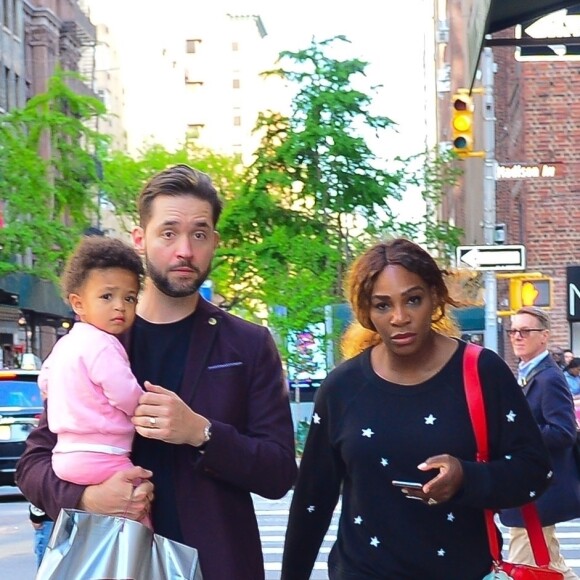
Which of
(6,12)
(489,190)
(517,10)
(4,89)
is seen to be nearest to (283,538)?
(517,10)

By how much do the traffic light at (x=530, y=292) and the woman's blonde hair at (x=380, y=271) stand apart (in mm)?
14795

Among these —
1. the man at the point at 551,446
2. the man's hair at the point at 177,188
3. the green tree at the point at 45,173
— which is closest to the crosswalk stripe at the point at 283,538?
the man at the point at 551,446

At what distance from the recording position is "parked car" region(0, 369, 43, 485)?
1709 cm

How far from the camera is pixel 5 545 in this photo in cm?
1345

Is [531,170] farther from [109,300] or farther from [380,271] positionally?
[109,300]

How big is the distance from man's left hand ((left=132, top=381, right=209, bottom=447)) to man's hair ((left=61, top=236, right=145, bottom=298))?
42 centimetres

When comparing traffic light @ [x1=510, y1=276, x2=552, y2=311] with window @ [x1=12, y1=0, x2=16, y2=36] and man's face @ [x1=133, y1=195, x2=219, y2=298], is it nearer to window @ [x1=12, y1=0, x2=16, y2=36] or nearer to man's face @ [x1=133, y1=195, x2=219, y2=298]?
man's face @ [x1=133, y1=195, x2=219, y2=298]

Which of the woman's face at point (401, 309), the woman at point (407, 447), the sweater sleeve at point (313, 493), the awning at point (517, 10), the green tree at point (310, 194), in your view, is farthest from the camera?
the green tree at point (310, 194)

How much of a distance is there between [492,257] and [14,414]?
647 centimetres

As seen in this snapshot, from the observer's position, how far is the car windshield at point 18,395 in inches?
682

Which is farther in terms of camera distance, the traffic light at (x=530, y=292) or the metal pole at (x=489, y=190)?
the metal pole at (x=489, y=190)

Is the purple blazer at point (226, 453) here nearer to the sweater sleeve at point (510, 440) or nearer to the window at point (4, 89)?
the sweater sleeve at point (510, 440)

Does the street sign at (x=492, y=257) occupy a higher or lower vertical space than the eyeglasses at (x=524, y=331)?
higher

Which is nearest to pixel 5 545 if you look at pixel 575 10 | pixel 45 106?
pixel 575 10
